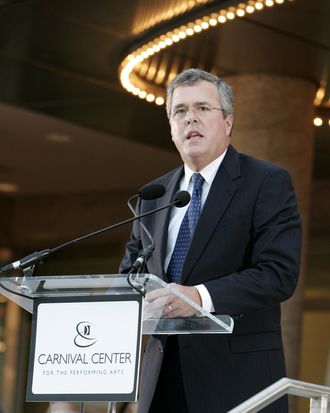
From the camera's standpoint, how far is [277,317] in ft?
13.9

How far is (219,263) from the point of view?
416cm

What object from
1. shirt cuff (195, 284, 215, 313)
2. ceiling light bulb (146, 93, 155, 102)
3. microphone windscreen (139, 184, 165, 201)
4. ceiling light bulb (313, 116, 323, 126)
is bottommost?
shirt cuff (195, 284, 215, 313)

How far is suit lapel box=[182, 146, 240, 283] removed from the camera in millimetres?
4152

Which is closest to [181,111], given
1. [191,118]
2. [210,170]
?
[191,118]

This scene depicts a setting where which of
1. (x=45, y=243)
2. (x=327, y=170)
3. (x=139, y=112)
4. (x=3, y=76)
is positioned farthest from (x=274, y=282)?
(x=45, y=243)

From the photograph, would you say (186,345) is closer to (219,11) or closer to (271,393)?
(271,393)

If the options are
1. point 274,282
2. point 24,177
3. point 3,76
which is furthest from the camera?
point 24,177

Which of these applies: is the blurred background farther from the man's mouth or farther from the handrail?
the handrail

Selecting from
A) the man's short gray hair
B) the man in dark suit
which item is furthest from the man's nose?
the man's short gray hair

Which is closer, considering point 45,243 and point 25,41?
point 25,41

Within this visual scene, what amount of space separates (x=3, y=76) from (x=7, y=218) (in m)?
6.68

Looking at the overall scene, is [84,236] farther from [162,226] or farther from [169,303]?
[162,226]

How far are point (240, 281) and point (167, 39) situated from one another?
213 inches

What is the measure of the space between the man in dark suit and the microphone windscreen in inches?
8.6
